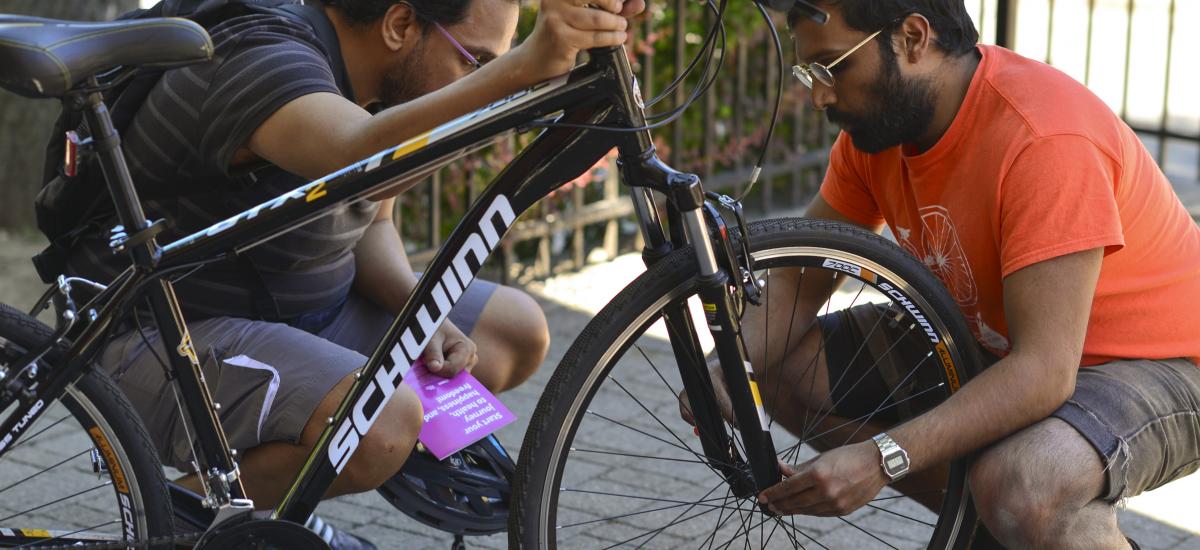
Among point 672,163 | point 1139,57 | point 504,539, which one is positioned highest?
point 1139,57

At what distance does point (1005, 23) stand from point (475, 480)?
4.83 meters

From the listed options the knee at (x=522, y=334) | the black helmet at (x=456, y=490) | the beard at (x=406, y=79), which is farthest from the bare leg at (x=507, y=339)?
the beard at (x=406, y=79)

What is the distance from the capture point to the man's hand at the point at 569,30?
2168 millimetres

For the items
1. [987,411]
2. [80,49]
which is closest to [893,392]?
[987,411]

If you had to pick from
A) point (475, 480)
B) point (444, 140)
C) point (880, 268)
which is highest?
point (444, 140)

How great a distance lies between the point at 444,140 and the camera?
7.39ft

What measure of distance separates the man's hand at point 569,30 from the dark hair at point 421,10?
0.48 meters

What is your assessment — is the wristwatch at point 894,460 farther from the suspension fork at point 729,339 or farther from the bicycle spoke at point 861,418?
the bicycle spoke at point 861,418

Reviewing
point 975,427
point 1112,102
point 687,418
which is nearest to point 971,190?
point 975,427

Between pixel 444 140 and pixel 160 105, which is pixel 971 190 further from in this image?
pixel 160 105

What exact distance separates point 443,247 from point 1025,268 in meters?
1.01

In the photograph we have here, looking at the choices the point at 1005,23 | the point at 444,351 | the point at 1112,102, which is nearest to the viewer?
the point at 444,351

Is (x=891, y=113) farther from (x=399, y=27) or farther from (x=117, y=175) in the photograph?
(x=117, y=175)

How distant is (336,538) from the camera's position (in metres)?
2.95
